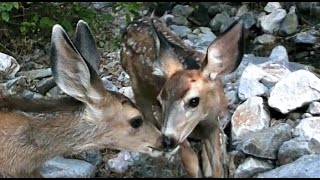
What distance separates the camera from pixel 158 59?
7176mm

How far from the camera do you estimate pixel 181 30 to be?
10.3m

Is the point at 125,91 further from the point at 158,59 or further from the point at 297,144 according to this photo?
the point at 297,144

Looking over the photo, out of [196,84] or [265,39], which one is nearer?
[196,84]

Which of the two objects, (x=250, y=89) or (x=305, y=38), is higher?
(x=250, y=89)

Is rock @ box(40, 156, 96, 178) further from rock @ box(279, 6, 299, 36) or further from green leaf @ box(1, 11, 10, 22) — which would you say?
rock @ box(279, 6, 299, 36)

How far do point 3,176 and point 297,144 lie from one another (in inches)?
87.7

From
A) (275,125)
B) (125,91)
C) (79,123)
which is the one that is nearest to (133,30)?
(125,91)

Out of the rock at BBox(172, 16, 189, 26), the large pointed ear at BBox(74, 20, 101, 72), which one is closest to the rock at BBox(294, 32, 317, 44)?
the rock at BBox(172, 16, 189, 26)

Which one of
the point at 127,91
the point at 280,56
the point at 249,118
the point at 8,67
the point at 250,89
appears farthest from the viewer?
the point at 280,56

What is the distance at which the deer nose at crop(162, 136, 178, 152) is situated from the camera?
20.3 feet

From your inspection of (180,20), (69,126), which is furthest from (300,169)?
(180,20)

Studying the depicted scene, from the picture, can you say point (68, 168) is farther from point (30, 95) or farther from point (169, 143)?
point (169, 143)

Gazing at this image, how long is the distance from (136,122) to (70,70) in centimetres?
59

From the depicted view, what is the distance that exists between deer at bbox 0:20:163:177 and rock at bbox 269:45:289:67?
2976 mm
